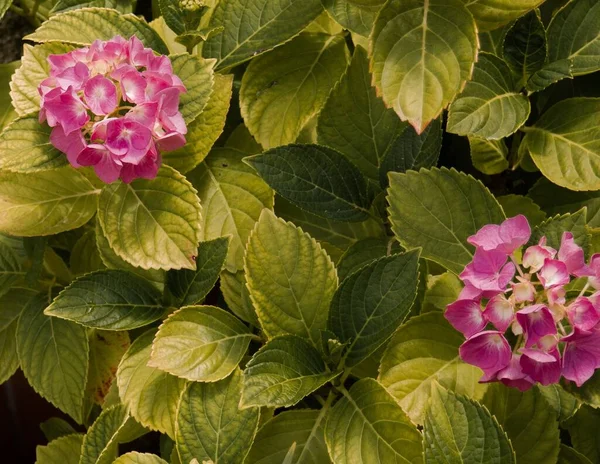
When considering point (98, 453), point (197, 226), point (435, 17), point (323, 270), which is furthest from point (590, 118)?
point (98, 453)

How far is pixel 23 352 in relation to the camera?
1.00 m

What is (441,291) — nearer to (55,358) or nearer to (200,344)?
(200,344)

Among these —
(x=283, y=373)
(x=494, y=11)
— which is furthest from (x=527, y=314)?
(x=494, y=11)

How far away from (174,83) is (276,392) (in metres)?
0.34

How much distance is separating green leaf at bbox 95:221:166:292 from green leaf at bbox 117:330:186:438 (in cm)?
11

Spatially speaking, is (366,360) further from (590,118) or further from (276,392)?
(590,118)

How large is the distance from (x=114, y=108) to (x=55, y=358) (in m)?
0.36

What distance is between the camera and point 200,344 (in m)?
0.85

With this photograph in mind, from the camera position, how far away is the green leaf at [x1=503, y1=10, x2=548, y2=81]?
896 mm

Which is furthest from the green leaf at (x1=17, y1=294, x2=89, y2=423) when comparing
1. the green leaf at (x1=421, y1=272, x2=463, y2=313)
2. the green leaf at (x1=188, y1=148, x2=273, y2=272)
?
the green leaf at (x1=421, y1=272, x2=463, y2=313)

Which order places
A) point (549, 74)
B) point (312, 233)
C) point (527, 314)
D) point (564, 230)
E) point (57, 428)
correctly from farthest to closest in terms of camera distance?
point (57, 428) → point (312, 233) → point (549, 74) → point (564, 230) → point (527, 314)

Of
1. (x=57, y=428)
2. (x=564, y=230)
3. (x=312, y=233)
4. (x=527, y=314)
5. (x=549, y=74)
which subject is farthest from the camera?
(x=57, y=428)

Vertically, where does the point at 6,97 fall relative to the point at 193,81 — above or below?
below

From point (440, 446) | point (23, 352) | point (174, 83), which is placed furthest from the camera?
point (23, 352)
